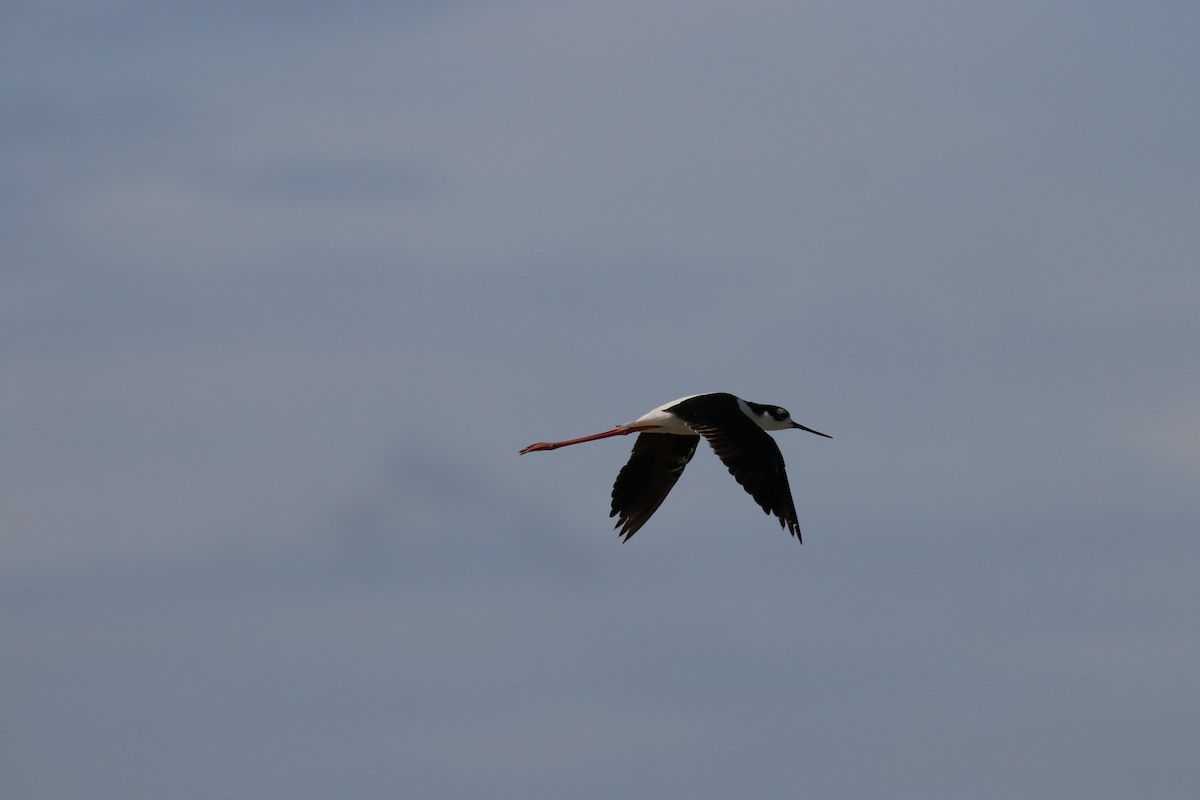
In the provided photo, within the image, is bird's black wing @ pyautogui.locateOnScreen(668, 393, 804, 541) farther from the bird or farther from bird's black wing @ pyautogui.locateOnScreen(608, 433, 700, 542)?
bird's black wing @ pyautogui.locateOnScreen(608, 433, 700, 542)

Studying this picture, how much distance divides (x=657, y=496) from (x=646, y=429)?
902 millimetres

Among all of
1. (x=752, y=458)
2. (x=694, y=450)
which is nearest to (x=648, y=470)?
(x=694, y=450)

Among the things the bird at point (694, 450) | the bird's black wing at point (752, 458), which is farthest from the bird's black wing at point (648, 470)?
the bird's black wing at point (752, 458)

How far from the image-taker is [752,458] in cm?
1571

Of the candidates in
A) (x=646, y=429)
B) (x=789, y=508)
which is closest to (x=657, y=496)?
(x=646, y=429)

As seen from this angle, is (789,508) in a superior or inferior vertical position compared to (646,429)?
inferior

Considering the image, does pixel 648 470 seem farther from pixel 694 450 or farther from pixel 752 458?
pixel 752 458

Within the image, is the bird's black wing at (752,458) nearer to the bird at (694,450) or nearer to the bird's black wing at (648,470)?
the bird at (694,450)

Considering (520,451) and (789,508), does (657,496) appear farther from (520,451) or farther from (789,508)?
(789,508)

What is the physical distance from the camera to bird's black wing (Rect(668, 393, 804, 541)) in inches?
605

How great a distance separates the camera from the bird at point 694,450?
51.0 feet

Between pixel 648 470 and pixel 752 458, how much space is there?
2.62m

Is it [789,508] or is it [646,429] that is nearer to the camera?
[789,508]

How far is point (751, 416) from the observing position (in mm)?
18141
